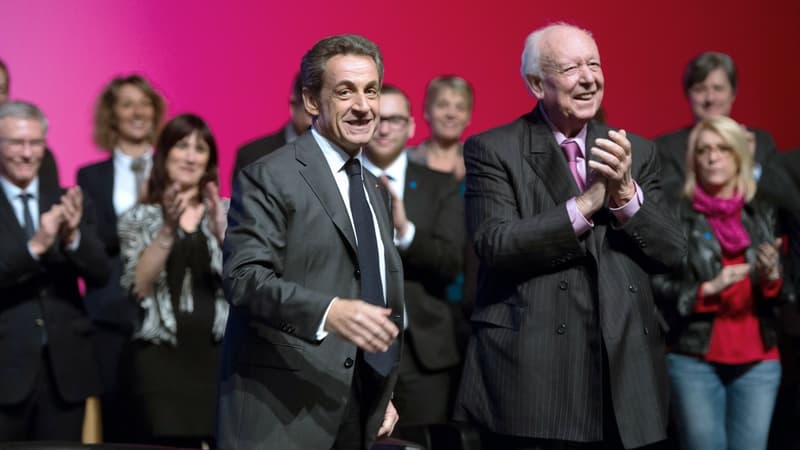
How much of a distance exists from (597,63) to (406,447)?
1.12m

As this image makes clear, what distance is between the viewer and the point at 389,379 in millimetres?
2459

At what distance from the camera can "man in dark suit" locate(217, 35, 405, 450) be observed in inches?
88.6

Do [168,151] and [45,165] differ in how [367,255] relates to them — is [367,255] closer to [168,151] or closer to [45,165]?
[168,151]

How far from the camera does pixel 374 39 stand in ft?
18.4

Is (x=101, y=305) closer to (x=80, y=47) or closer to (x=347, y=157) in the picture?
(x=80, y=47)

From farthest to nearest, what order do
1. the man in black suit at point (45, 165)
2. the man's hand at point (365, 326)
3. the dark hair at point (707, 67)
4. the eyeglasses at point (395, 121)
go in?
the dark hair at point (707, 67) < the man in black suit at point (45, 165) < the eyeglasses at point (395, 121) < the man's hand at point (365, 326)

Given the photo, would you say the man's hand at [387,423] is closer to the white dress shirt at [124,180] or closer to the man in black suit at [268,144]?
the man in black suit at [268,144]

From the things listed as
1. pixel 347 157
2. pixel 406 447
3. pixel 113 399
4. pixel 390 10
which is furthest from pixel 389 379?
pixel 390 10

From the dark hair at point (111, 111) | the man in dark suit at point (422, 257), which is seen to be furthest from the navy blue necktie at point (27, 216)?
the man in dark suit at point (422, 257)

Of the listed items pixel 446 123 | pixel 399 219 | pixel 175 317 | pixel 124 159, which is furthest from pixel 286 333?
pixel 446 123

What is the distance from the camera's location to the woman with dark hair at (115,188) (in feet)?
14.3

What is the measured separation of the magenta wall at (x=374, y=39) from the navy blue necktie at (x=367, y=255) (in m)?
3.14

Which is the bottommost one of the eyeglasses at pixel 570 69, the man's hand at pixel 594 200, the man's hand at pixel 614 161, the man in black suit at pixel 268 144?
the man in black suit at pixel 268 144

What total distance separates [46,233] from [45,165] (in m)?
0.70
